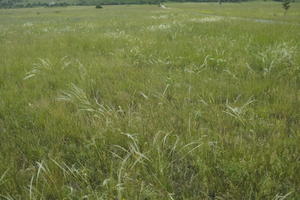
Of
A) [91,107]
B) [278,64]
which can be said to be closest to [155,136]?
[91,107]

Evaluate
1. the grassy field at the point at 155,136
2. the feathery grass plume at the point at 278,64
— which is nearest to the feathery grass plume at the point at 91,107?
the grassy field at the point at 155,136

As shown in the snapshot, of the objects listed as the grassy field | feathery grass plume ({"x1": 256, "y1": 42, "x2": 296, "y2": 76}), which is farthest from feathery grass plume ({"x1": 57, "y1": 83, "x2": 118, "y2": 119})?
feathery grass plume ({"x1": 256, "y1": 42, "x2": 296, "y2": 76})

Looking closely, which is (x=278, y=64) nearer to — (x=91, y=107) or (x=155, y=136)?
(x=155, y=136)

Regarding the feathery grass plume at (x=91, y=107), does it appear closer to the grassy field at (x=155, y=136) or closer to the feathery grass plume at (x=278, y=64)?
the grassy field at (x=155, y=136)

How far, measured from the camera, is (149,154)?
1.90 metres

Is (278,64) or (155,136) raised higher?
(278,64)

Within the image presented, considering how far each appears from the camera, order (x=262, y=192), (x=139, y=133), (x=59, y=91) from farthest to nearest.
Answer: (x=59, y=91)
(x=139, y=133)
(x=262, y=192)

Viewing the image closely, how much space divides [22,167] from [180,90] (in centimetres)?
232

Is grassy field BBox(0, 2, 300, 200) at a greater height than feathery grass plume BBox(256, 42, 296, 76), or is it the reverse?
feathery grass plume BBox(256, 42, 296, 76)

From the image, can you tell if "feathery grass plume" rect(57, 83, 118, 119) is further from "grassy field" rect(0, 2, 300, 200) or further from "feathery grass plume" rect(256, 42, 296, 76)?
"feathery grass plume" rect(256, 42, 296, 76)

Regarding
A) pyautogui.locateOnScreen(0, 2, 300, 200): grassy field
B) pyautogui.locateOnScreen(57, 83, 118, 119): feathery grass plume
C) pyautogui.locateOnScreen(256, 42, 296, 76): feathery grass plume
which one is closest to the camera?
pyautogui.locateOnScreen(0, 2, 300, 200): grassy field

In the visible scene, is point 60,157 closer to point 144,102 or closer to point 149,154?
point 149,154

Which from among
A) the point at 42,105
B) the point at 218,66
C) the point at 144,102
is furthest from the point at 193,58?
the point at 42,105

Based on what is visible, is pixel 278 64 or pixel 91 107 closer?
pixel 91 107
